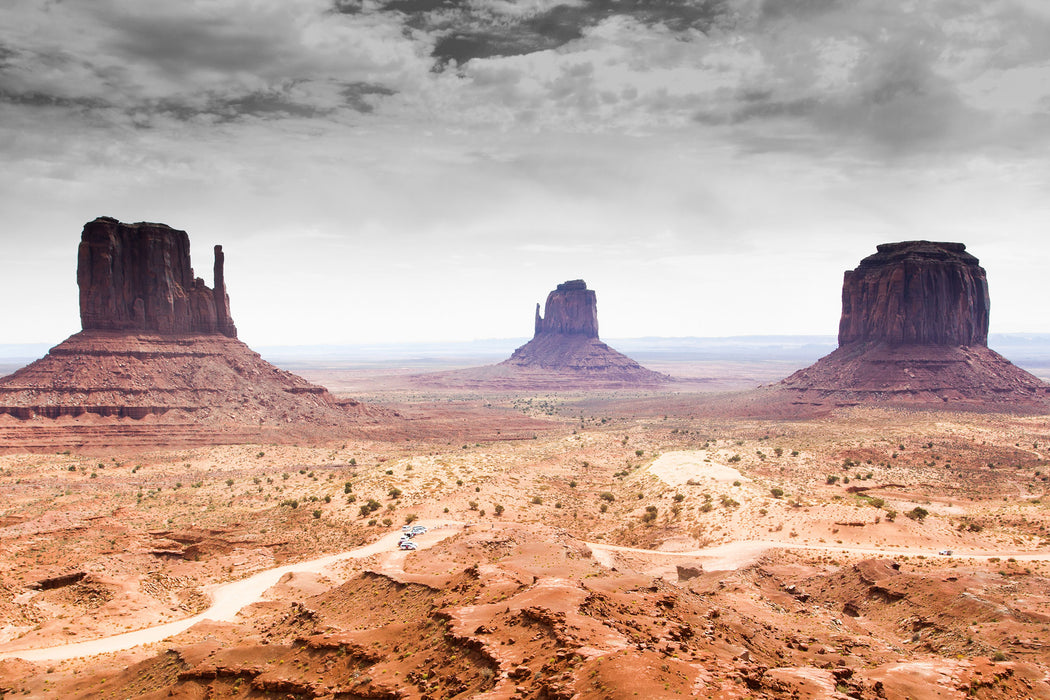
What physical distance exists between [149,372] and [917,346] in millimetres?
131769

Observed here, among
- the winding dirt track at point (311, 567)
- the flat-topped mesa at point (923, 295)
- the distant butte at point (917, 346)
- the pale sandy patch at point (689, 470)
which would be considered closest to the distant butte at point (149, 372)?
the winding dirt track at point (311, 567)

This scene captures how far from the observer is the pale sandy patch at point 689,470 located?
55.7 metres

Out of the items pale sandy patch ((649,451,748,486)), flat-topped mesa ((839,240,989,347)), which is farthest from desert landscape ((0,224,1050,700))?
flat-topped mesa ((839,240,989,347))

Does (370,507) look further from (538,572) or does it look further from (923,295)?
(923,295)

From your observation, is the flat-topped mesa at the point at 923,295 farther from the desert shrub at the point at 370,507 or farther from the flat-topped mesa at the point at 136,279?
the flat-topped mesa at the point at 136,279

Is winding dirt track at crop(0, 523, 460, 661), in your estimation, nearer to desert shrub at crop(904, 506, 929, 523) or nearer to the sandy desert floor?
the sandy desert floor

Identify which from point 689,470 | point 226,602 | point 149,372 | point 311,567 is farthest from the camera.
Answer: point 149,372

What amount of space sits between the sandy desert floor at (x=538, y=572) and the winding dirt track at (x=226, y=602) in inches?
7.7

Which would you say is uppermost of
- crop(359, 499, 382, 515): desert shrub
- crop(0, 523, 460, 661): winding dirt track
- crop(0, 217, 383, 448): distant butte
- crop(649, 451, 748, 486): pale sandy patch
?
crop(0, 217, 383, 448): distant butte

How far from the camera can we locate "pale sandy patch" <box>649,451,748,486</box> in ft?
183

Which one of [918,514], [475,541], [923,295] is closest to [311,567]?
[475,541]

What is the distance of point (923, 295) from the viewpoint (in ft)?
390

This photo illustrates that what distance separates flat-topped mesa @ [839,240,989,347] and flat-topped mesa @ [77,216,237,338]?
12319cm

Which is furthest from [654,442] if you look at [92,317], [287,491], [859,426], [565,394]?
[565,394]
